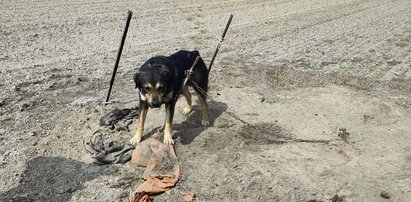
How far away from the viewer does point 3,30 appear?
13492 millimetres

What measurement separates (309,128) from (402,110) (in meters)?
2.44

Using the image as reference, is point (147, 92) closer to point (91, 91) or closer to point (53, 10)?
point (91, 91)

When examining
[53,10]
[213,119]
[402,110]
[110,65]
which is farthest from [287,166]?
[53,10]

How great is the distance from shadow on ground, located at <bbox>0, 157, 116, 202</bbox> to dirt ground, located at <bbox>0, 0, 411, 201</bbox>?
0.02 meters

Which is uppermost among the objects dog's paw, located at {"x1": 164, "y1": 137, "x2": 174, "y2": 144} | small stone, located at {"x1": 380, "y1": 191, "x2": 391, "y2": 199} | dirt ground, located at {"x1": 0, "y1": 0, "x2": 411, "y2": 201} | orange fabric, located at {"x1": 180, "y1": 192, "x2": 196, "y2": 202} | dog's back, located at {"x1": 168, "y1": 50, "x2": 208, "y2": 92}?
dog's back, located at {"x1": 168, "y1": 50, "x2": 208, "y2": 92}

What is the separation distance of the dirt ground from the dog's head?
1.07m

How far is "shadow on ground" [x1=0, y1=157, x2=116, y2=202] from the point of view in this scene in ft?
21.1

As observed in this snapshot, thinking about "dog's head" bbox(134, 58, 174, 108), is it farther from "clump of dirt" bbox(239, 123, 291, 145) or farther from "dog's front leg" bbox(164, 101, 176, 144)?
"clump of dirt" bbox(239, 123, 291, 145)

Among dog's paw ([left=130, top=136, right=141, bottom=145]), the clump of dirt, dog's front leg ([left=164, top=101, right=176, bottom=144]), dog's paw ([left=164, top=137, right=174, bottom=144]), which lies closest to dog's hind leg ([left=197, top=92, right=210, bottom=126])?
the clump of dirt

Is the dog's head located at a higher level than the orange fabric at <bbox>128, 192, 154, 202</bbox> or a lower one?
higher

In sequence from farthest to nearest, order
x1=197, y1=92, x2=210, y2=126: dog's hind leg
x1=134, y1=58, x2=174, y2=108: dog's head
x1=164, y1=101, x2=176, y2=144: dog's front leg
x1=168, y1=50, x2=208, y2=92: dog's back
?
x1=197, y1=92, x2=210, y2=126: dog's hind leg, x1=168, y1=50, x2=208, y2=92: dog's back, x1=164, y1=101, x2=176, y2=144: dog's front leg, x1=134, y1=58, x2=174, y2=108: dog's head

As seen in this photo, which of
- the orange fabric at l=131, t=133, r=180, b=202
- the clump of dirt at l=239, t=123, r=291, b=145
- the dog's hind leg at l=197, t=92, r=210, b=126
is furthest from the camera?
the dog's hind leg at l=197, t=92, r=210, b=126

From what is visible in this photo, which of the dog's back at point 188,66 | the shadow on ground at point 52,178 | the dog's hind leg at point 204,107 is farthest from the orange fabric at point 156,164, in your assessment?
the dog's hind leg at point 204,107

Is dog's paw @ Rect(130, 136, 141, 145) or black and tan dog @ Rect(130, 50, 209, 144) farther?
dog's paw @ Rect(130, 136, 141, 145)
